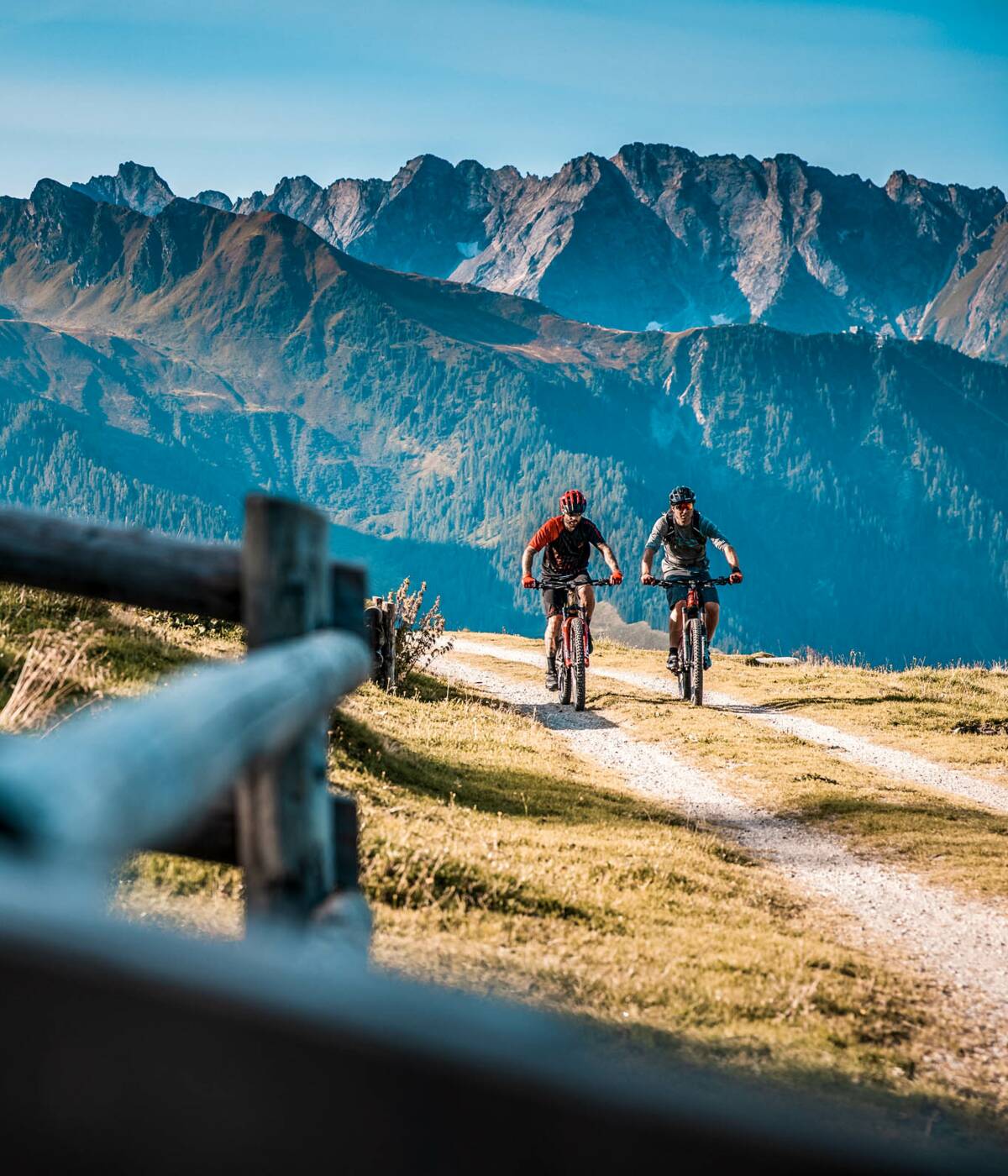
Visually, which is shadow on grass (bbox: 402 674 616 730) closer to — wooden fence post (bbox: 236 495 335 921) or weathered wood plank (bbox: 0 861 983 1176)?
wooden fence post (bbox: 236 495 335 921)

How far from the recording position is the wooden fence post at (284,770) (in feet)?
9.99

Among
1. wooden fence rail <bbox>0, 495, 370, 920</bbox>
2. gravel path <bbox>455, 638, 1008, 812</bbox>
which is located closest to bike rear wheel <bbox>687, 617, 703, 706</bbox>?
gravel path <bbox>455, 638, 1008, 812</bbox>

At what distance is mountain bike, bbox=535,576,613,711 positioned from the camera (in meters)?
17.7

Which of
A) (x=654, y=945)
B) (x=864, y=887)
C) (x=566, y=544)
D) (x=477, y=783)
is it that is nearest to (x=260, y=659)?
(x=654, y=945)

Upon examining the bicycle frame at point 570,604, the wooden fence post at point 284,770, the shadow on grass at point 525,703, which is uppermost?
the wooden fence post at point 284,770

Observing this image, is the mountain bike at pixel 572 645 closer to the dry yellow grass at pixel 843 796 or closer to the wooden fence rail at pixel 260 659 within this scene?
the dry yellow grass at pixel 843 796

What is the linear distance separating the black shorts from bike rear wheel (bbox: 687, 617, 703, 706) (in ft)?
6.28

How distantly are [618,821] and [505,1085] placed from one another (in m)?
9.62

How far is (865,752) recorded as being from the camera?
15.6m

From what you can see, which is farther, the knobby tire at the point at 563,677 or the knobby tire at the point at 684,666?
the knobby tire at the point at 563,677

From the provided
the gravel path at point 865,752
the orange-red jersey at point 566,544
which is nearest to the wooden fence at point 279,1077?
the gravel path at point 865,752

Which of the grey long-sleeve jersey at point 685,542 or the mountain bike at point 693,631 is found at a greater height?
the grey long-sleeve jersey at point 685,542

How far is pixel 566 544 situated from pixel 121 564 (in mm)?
14283

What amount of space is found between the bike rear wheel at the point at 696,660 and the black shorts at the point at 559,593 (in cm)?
191
